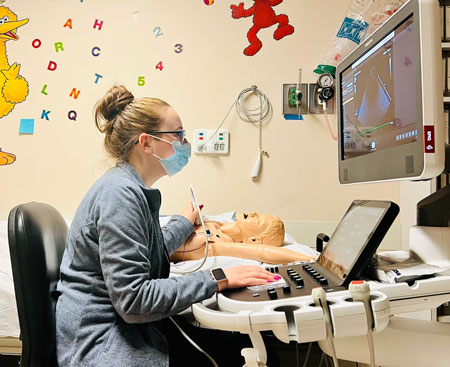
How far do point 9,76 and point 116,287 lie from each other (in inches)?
76.2

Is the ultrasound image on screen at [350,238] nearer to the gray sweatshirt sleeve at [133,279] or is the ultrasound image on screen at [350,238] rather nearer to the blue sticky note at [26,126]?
the gray sweatshirt sleeve at [133,279]

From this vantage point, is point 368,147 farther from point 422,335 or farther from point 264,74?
point 264,74

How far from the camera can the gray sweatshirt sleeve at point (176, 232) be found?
1.34 m

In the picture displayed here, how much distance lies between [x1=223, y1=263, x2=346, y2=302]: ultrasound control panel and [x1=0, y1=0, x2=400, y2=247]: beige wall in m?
1.25

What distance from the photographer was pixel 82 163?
223cm

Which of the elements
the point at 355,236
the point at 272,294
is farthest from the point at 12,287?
the point at 355,236

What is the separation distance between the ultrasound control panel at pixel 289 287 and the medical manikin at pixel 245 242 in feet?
1.65

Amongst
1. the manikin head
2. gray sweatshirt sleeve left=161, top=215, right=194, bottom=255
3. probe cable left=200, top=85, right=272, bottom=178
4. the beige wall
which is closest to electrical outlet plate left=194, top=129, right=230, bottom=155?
the beige wall

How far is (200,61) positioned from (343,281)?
1705 millimetres

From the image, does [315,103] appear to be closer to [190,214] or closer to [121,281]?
[190,214]

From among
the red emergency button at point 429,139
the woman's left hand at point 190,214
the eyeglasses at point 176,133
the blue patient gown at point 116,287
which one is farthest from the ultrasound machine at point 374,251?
the woman's left hand at point 190,214

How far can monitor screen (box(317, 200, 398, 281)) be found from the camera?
0.73m

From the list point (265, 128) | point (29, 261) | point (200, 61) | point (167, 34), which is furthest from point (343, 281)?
point (167, 34)

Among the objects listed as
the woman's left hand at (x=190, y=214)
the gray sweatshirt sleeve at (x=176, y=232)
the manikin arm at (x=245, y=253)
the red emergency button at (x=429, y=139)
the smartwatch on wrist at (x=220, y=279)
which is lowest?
the manikin arm at (x=245, y=253)
